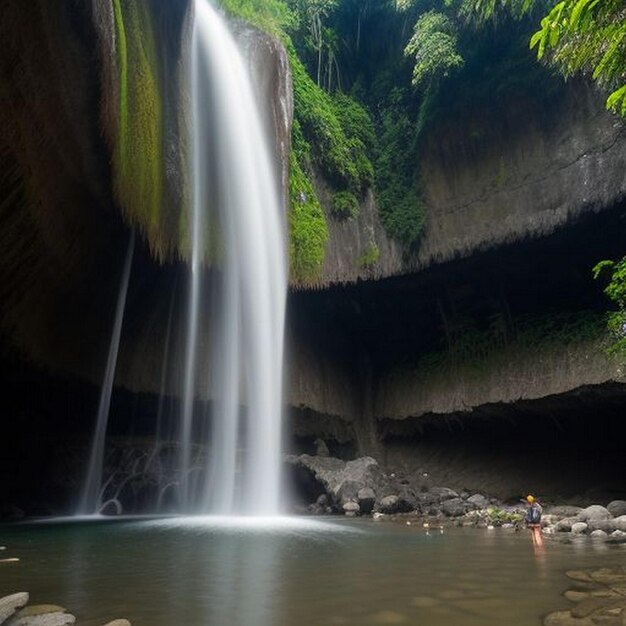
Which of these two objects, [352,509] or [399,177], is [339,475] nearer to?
[352,509]

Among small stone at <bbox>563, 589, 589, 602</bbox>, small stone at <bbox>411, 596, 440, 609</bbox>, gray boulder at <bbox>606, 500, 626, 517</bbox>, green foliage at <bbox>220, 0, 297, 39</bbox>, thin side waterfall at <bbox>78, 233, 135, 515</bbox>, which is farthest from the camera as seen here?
green foliage at <bbox>220, 0, 297, 39</bbox>

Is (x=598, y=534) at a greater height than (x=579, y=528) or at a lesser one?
lesser

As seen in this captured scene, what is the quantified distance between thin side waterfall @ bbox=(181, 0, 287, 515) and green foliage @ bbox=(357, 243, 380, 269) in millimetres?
3229

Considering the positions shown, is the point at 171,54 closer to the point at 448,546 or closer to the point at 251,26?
the point at 251,26

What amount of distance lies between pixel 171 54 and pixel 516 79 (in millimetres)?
9843

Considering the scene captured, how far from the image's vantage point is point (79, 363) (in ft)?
44.7

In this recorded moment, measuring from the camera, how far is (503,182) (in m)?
17.1

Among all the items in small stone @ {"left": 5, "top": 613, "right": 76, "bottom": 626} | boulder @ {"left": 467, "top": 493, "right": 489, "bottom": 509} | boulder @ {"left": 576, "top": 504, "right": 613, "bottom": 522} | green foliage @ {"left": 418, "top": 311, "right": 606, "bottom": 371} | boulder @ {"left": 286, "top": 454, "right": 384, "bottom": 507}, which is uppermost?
green foliage @ {"left": 418, "top": 311, "right": 606, "bottom": 371}

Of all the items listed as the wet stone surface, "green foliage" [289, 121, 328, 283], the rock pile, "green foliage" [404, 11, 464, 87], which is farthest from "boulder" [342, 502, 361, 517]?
"green foliage" [404, 11, 464, 87]

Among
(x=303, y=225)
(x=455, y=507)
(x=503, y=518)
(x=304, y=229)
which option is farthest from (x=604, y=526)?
(x=303, y=225)

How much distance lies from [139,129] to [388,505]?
10.0 m

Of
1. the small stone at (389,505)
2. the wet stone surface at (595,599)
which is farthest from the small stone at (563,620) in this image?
the small stone at (389,505)

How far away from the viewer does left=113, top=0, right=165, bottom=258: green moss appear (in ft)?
33.8

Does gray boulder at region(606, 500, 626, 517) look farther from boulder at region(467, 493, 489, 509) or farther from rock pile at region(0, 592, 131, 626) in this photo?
rock pile at region(0, 592, 131, 626)
